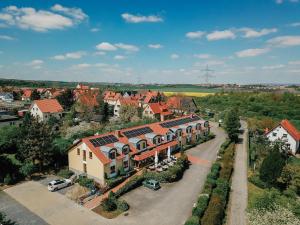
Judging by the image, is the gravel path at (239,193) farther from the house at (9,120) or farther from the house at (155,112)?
the house at (9,120)

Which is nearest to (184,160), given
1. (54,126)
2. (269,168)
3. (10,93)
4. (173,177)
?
(173,177)

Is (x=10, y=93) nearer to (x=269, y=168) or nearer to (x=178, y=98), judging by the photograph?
(x=178, y=98)

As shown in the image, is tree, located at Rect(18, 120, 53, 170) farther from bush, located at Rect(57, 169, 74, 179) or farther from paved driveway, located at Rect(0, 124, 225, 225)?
paved driveway, located at Rect(0, 124, 225, 225)

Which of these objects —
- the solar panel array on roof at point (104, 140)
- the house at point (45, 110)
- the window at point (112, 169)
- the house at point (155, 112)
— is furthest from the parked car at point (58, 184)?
the house at point (155, 112)

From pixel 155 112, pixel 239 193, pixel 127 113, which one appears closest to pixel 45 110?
pixel 127 113

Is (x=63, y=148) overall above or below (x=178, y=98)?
below
